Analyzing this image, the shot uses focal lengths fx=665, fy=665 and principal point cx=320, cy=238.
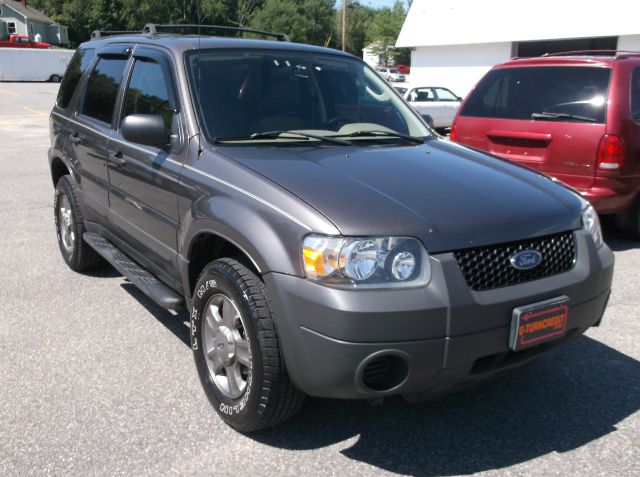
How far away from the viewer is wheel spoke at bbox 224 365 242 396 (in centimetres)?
318

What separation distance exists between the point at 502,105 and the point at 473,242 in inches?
184

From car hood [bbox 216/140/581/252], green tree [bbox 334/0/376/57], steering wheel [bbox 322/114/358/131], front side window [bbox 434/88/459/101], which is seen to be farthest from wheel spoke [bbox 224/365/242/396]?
green tree [bbox 334/0/376/57]

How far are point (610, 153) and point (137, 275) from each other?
14.2ft

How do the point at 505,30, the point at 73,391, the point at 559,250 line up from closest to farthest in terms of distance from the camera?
the point at 559,250 → the point at 73,391 → the point at 505,30

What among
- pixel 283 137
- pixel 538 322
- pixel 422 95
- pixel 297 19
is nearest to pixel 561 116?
pixel 283 137

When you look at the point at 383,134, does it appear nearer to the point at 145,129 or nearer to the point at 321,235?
the point at 145,129

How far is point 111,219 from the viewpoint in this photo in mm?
4648

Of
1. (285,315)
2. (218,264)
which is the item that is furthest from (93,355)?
(285,315)

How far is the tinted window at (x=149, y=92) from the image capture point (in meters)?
3.88

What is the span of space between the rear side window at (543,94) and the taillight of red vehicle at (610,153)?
0.22 metres

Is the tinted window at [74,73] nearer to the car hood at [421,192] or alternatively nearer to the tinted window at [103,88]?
the tinted window at [103,88]

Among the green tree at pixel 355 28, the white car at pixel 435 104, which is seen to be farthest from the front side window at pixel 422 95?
the green tree at pixel 355 28

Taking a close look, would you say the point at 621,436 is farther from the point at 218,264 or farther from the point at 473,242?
the point at 218,264

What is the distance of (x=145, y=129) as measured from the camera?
140 inches
